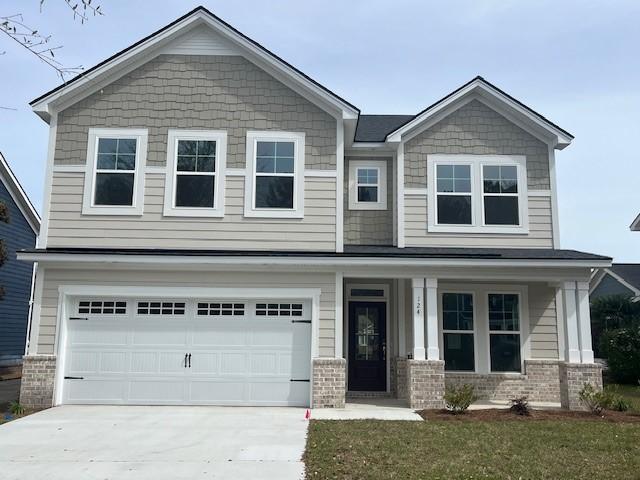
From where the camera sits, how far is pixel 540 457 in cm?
784

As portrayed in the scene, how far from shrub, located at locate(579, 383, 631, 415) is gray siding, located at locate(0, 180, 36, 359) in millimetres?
17517

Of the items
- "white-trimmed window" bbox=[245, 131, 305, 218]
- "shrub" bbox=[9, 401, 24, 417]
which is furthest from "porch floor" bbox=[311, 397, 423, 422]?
"shrub" bbox=[9, 401, 24, 417]

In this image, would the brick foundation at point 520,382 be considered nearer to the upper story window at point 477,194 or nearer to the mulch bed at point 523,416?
the mulch bed at point 523,416

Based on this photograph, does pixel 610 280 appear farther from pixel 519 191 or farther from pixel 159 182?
pixel 159 182

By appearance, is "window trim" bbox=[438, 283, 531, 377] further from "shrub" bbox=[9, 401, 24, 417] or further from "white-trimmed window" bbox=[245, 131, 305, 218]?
"shrub" bbox=[9, 401, 24, 417]

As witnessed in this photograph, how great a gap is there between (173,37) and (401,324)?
27.6 feet

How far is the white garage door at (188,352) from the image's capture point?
39.8ft

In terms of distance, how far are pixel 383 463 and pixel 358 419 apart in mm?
3109

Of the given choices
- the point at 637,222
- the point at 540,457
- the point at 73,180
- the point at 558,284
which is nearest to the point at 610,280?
the point at 637,222

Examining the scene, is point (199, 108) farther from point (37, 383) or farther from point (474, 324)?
point (474, 324)

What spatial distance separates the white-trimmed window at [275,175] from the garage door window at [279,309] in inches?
75.3

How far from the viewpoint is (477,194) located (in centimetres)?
1387

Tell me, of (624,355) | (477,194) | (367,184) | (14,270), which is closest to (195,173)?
(367,184)

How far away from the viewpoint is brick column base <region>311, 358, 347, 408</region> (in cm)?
1180
